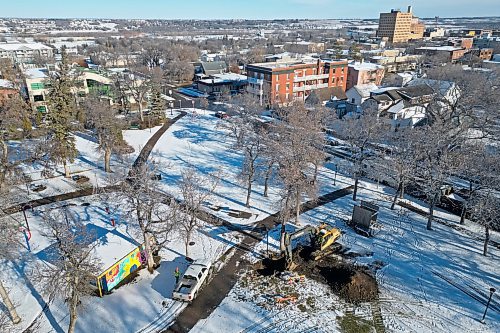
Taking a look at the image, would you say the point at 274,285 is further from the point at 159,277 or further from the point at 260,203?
the point at 260,203

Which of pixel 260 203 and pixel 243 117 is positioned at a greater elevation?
pixel 243 117

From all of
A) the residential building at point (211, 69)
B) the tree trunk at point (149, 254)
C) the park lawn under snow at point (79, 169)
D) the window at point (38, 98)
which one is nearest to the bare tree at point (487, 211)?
the tree trunk at point (149, 254)

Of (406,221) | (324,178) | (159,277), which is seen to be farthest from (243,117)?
(159,277)

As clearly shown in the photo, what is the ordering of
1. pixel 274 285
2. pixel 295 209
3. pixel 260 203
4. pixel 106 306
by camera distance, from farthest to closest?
1. pixel 260 203
2. pixel 295 209
3. pixel 274 285
4. pixel 106 306

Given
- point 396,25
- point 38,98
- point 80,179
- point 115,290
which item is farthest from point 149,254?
point 396,25

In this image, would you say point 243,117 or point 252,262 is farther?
point 243,117

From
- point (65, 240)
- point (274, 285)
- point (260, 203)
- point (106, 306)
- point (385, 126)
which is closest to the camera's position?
point (65, 240)
